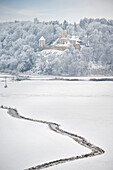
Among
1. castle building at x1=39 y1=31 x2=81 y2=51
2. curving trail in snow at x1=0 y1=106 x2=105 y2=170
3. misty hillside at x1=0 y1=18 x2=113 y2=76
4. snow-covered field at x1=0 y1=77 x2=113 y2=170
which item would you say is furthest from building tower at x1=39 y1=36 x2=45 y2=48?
curving trail in snow at x1=0 y1=106 x2=105 y2=170

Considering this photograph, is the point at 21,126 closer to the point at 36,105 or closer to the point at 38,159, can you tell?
the point at 38,159

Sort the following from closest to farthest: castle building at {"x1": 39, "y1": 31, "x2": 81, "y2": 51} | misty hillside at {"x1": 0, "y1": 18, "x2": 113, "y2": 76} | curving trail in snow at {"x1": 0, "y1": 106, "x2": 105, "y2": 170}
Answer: curving trail in snow at {"x1": 0, "y1": 106, "x2": 105, "y2": 170} < misty hillside at {"x1": 0, "y1": 18, "x2": 113, "y2": 76} < castle building at {"x1": 39, "y1": 31, "x2": 81, "y2": 51}

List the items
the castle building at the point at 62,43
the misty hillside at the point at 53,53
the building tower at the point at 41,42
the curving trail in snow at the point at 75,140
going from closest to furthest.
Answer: the curving trail in snow at the point at 75,140 < the misty hillside at the point at 53,53 < the castle building at the point at 62,43 < the building tower at the point at 41,42

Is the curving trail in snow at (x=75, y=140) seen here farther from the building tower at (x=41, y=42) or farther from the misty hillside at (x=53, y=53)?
the building tower at (x=41, y=42)

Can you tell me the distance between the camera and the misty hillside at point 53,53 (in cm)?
2384

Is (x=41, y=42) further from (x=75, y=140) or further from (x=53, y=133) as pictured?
(x=75, y=140)

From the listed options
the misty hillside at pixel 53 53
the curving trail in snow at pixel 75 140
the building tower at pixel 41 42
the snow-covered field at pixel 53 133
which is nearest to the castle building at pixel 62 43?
the building tower at pixel 41 42

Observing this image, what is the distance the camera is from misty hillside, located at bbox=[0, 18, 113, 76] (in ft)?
78.2

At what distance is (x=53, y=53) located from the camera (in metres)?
26.2

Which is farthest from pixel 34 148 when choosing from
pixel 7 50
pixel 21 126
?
pixel 7 50

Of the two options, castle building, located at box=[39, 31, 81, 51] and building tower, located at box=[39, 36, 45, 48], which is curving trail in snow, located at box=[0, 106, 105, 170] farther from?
building tower, located at box=[39, 36, 45, 48]

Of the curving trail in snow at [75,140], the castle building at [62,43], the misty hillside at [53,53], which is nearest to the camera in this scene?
the curving trail in snow at [75,140]

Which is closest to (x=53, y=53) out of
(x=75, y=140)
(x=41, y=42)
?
(x=41, y=42)

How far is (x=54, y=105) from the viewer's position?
9.30 m
